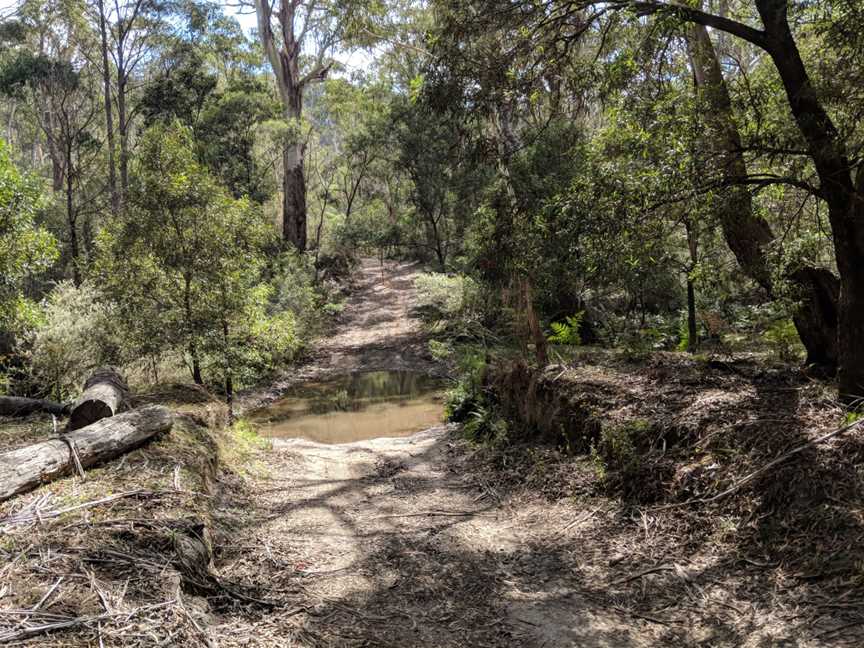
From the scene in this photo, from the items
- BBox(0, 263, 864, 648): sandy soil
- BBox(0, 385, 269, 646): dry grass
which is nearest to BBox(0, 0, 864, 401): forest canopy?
BBox(0, 263, 864, 648): sandy soil

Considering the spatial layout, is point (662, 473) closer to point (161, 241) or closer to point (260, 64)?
point (161, 241)

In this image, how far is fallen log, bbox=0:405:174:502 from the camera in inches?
187

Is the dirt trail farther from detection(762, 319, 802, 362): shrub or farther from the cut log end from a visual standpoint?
detection(762, 319, 802, 362): shrub

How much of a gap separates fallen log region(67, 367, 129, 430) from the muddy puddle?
13.5ft

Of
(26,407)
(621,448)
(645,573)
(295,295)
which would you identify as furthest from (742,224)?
(295,295)

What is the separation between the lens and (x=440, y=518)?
6117mm

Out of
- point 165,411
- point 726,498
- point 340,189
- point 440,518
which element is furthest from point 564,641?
point 340,189

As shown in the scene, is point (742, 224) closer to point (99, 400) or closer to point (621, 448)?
point (621, 448)

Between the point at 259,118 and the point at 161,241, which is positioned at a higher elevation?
the point at 259,118

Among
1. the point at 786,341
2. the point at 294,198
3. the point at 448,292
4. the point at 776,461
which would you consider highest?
the point at 294,198

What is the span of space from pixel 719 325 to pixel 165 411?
9.29 metres

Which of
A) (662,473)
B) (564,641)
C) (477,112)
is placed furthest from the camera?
(477,112)

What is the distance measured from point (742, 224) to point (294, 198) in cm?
2309

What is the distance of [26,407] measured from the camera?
906 cm
